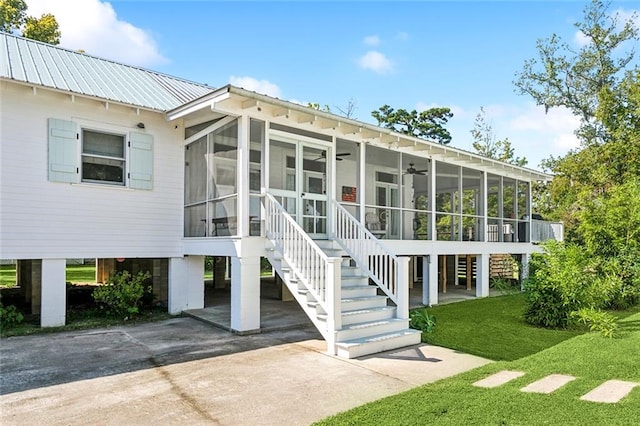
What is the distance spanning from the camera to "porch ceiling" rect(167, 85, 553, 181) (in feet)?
23.7

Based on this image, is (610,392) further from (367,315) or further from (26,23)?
(26,23)

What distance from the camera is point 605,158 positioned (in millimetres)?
21328

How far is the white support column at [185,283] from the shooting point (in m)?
9.28

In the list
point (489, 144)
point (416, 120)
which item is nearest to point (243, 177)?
point (416, 120)

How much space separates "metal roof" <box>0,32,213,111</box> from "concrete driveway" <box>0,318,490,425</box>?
14.8 feet

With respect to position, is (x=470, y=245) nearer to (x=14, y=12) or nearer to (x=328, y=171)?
(x=328, y=171)

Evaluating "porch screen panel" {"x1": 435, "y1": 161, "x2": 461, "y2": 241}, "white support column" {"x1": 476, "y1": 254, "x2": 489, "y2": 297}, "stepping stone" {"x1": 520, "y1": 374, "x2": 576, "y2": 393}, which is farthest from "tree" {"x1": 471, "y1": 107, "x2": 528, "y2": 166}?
"stepping stone" {"x1": 520, "y1": 374, "x2": 576, "y2": 393}

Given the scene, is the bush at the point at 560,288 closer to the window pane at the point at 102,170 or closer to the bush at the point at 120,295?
the bush at the point at 120,295

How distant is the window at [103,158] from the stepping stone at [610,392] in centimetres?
841

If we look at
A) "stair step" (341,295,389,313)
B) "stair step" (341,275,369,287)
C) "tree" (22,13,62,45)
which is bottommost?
"stair step" (341,295,389,313)

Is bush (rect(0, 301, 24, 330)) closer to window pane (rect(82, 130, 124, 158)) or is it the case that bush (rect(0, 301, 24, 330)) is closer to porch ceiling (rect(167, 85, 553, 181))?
window pane (rect(82, 130, 124, 158))

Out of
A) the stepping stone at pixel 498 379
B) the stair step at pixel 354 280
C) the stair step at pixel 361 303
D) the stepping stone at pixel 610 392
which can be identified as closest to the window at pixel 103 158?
the stair step at pixel 354 280

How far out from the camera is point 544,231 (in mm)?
16344

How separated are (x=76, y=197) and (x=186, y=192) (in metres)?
2.15
